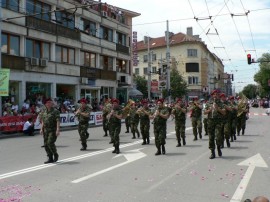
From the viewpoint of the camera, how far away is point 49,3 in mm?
32250

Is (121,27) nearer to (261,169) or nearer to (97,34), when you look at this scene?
(97,34)

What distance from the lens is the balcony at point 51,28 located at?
29922mm

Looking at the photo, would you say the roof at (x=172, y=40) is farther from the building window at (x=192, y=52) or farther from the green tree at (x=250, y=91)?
the green tree at (x=250, y=91)

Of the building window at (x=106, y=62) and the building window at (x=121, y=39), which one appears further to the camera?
the building window at (x=121, y=39)

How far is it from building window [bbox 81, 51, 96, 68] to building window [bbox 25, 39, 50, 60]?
564 centimetres

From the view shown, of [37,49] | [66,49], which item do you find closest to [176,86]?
[66,49]

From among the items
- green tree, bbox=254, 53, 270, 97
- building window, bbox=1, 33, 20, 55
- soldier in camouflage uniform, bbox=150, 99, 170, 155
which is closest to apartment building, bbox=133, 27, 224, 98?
green tree, bbox=254, 53, 270, 97

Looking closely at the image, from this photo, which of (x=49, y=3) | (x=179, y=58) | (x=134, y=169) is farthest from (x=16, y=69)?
(x=179, y=58)

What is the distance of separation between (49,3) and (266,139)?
21.6 meters

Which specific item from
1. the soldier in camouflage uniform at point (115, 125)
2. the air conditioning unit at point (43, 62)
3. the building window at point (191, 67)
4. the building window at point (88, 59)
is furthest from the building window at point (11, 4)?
the building window at point (191, 67)

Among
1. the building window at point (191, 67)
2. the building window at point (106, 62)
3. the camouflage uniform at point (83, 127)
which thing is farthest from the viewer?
the building window at point (191, 67)

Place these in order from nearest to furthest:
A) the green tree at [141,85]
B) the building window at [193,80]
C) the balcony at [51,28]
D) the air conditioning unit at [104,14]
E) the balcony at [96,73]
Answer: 1. the balcony at [51,28]
2. the balcony at [96,73]
3. the air conditioning unit at [104,14]
4. the green tree at [141,85]
5. the building window at [193,80]

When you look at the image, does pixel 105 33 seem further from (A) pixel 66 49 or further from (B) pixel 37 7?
(B) pixel 37 7

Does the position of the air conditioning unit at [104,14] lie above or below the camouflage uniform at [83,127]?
above
